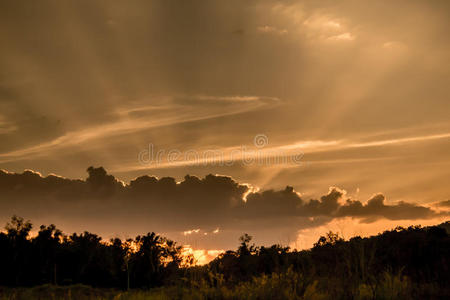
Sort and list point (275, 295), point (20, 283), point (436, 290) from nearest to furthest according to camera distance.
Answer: point (275, 295) → point (436, 290) → point (20, 283)

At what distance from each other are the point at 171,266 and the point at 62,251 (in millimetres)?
7555

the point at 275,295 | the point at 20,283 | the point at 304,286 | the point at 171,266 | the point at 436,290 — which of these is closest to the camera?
the point at 275,295

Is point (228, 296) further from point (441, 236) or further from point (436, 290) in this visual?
point (441, 236)

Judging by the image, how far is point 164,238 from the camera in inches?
1346

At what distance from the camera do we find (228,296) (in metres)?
16.0

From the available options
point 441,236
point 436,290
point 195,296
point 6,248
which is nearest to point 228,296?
point 195,296

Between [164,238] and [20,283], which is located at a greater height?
[164,238]

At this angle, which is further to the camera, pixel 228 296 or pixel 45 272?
pixel 45 272

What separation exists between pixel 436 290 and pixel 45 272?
23080 millimetres

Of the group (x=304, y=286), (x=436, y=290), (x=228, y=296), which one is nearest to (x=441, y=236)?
(x=436, y=290)

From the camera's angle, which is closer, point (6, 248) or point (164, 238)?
point (6, 248)

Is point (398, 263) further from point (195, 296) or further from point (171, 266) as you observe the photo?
point (195, 296)

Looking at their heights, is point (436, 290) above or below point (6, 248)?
below

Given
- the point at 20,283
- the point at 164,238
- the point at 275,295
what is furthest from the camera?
→ the point at 164,238
